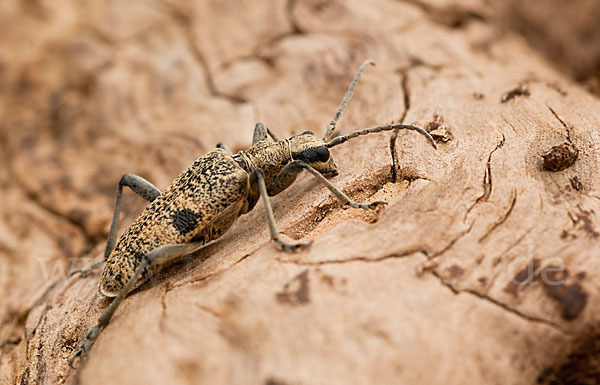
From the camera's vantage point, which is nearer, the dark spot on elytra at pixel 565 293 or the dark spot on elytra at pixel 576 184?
the dark spot on elytra at pixel 565 293

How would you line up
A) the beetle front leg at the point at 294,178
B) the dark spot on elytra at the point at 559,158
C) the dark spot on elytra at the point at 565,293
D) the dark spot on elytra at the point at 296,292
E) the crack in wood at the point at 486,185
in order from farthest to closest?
1. the beetle front leg at the point at 294,178
2. the dark spot on elytra at the point at 559,158
3. the crack in wood at the point at 486,185
4. the dark spot on elytra at the point at 296,292
5. the dark spot on elytra at the point at 565,293

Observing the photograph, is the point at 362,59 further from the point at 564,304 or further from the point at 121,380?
the point at 121,380

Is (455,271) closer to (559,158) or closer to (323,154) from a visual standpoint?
(559,158)

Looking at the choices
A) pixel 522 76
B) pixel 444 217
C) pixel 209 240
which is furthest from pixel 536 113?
pixel 209 240

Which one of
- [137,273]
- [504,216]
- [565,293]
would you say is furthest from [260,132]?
[565,293]

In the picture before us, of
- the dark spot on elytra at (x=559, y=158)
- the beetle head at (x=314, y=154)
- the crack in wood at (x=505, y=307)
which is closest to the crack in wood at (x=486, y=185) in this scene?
the dark spot on elytra at (x=559, y=158)

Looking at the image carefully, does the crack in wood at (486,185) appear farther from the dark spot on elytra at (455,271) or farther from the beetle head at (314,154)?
the beetle head at (314,154)
